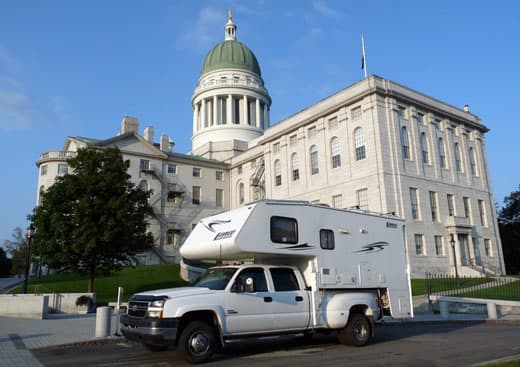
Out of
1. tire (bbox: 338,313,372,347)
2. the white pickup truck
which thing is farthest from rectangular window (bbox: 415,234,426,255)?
the white pickup truck

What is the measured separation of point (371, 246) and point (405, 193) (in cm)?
2582

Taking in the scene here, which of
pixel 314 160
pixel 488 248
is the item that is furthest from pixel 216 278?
pixel 488 248

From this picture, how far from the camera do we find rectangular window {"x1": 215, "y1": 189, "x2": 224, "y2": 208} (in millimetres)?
57481

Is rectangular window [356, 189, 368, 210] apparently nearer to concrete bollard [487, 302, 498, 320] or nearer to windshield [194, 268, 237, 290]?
concrete bollard [487, 302, 498, 320]

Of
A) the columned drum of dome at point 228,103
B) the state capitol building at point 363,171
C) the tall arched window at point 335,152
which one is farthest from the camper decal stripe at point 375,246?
the columned drum of dome at point 228,103

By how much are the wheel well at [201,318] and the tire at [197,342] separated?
0.38ft

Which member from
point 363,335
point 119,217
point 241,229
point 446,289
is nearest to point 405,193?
point 446,289

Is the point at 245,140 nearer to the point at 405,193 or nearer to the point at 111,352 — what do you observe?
the point at 405,193

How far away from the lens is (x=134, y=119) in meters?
53.8

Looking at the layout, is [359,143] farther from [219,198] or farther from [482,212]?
[219,198]

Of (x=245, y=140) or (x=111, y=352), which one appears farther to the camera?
(x=245, y=140)

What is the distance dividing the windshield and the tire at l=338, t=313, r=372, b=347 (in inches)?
142

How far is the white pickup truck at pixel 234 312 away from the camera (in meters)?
8.53

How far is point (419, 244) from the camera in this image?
117 ft
